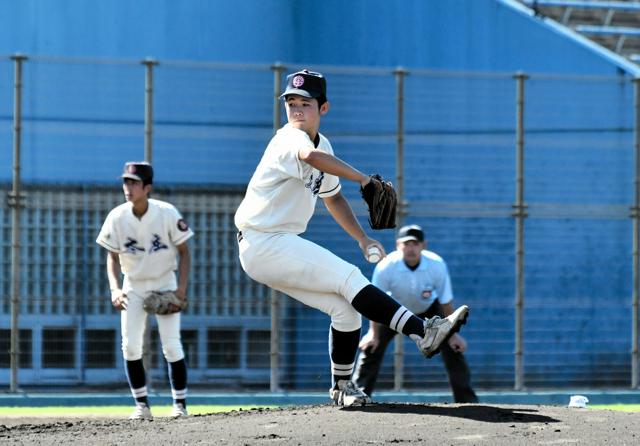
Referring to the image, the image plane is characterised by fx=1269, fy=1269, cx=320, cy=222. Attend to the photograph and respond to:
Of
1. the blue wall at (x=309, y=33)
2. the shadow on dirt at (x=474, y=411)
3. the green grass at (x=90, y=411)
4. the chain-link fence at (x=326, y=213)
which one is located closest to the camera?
the shadow on dirt at (x=474, y=411)

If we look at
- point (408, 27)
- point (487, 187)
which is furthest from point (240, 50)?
point (487, 187)

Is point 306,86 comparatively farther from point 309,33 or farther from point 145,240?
point 309,33

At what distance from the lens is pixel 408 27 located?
1470 cm

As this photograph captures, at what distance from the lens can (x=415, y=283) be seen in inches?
419

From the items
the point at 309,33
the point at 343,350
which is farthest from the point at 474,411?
the point at 309,33

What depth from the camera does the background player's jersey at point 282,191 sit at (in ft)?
22.2

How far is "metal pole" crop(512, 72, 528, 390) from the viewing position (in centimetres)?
1294

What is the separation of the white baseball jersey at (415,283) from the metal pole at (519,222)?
94.2 inches

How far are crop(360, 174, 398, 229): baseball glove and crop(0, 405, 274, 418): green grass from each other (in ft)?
15.1

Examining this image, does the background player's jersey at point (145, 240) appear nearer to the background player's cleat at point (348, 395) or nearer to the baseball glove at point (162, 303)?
the baseball glove at point (162, 303)

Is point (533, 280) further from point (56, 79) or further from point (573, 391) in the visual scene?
point (56, 79)

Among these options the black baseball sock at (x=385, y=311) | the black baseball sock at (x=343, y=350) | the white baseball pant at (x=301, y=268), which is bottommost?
the black baseball sock at (x=343, y=350)

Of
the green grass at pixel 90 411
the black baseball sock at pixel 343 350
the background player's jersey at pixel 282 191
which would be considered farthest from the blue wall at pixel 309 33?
the black baseball sock at pixel 343 350

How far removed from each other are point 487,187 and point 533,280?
114cm
